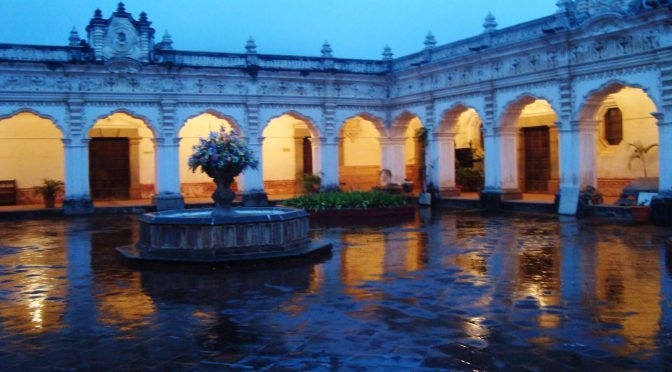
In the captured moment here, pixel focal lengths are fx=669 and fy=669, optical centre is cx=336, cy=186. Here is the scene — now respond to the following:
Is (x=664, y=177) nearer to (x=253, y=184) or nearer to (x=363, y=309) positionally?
(x=363, y=309)

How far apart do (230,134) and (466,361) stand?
765 cm

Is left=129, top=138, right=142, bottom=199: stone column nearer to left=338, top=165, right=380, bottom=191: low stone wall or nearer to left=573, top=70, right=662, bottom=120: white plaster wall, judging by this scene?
left=338, top=165, right=380, bottom=191: low stone wall

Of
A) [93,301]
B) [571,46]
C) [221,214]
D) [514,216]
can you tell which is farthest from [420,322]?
[571,46]

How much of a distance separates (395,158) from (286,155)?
4935mm

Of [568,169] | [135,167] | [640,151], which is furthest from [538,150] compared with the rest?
[135,167]

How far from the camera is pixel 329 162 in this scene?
83.1ft

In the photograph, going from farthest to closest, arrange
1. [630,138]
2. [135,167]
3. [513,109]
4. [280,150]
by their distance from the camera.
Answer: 1. [280,150]
2. [135,167]
3. [630,138]
4. [513,109]

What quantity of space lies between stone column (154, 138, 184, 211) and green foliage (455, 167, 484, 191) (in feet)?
34.3

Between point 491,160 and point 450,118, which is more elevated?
point 450,118

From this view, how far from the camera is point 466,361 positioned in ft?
17.1

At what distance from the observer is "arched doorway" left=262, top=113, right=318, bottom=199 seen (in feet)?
91.5

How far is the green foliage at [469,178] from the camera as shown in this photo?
84.3 feet

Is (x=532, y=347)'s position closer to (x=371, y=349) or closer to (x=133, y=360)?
(x=371, y=349)

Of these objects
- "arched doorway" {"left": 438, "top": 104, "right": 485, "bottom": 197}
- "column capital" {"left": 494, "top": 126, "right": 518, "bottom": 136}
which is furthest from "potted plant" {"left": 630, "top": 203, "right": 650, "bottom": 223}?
"arched doorway" {"left": 438, "top": 104, "right": 485, "bottom": 197}
